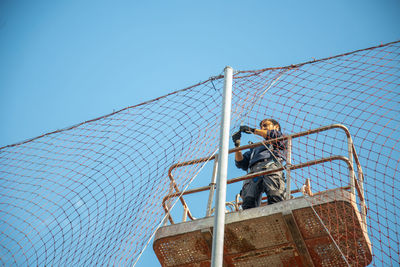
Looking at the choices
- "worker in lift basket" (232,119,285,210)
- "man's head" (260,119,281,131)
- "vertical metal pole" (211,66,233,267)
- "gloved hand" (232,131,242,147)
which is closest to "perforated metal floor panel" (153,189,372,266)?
"worker in lift basket" (232,119,285,210)

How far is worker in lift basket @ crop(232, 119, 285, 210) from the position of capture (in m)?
6.45

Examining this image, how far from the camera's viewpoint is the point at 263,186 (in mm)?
6621

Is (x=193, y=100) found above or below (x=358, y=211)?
above

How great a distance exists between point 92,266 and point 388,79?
14.2 ft

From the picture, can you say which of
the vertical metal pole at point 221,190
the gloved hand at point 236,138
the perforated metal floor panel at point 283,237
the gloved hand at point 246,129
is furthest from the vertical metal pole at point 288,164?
the vertical metal pole at point 221,190

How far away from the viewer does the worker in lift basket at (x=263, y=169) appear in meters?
6.45

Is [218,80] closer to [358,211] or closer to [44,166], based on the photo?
[358,211]

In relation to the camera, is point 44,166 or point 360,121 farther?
point 44,166

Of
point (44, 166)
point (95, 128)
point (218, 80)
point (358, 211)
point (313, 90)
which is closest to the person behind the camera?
point (358, 211)

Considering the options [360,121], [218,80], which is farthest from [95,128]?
[360,121]

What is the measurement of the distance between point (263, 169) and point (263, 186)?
23cm

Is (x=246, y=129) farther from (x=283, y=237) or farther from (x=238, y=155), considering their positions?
(x=283, y=237)

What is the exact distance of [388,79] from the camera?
6.25 m

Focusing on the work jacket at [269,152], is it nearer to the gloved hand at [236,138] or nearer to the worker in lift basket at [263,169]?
the worker in lift basket at [263,169]
